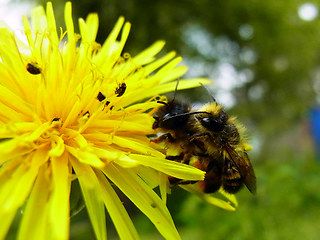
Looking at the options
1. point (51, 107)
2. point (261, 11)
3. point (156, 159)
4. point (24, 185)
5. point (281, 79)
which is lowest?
point (24, 185)

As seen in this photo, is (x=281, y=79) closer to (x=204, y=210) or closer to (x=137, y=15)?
(x=137, y=15)

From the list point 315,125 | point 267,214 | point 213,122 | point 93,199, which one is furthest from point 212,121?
point 315,125

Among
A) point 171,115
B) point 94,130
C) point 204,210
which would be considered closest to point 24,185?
point 94,130

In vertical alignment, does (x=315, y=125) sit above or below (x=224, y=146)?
above

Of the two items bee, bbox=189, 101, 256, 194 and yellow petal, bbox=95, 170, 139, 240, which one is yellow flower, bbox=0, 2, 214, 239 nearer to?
yellow petal, bbox=95, 170, 139, 240

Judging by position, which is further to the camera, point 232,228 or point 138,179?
point 232,228

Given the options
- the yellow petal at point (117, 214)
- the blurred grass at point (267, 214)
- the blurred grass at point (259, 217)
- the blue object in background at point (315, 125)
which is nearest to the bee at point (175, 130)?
the yellow petal at point (117, 214)

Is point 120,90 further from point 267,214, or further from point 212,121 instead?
point 267,214
